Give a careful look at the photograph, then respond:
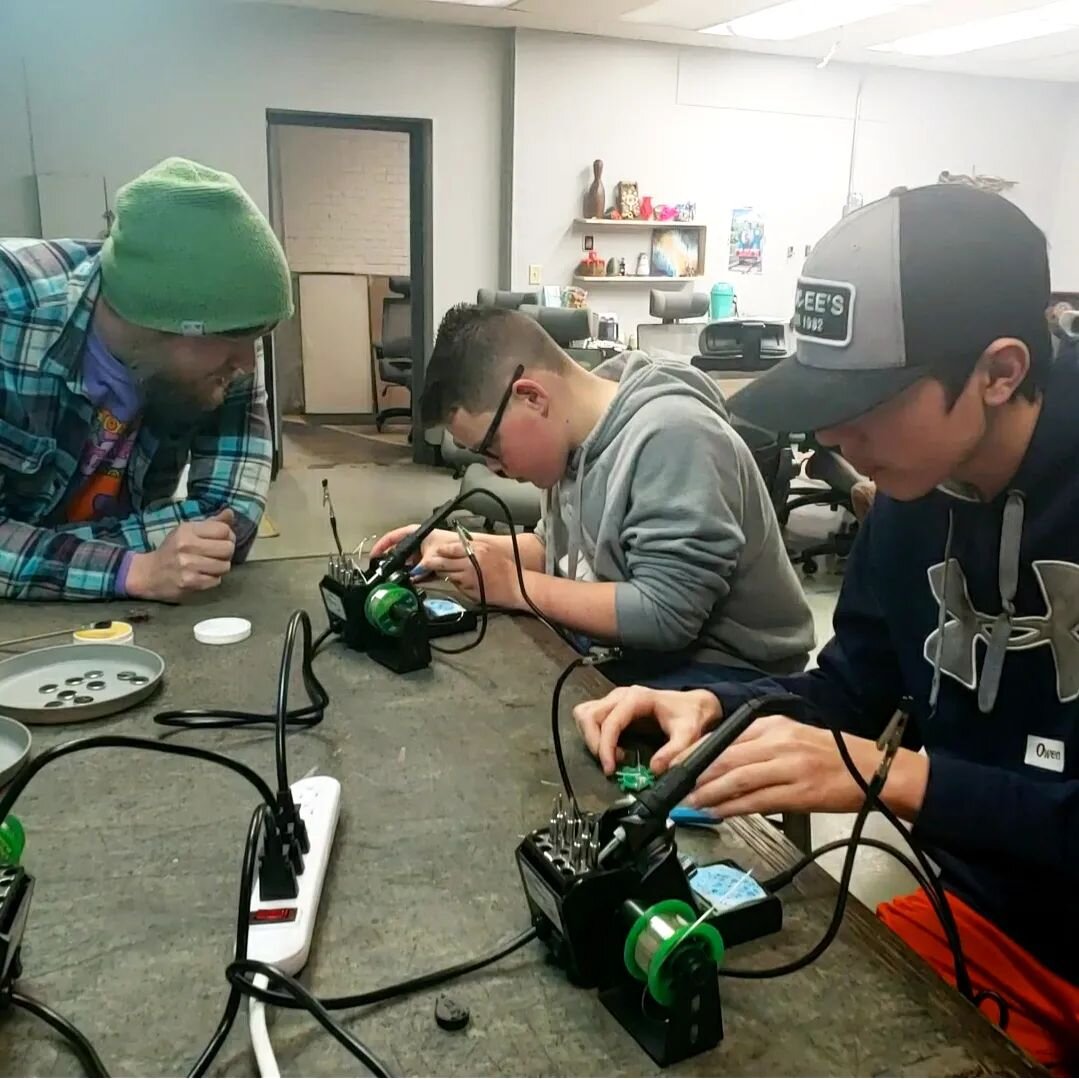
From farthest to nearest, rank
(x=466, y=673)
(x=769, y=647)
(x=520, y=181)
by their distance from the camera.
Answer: (x=520, y=181) < (x=769, y=647) < (x=466, y=673)

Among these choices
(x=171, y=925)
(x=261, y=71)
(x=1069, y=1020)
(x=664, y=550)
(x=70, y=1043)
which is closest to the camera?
(x=70, y=1043)

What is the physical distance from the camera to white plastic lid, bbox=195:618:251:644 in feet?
4.22

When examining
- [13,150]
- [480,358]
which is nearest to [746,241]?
[13,150]

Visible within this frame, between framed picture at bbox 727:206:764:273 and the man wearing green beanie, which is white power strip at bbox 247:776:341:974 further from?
framed picture at bbox 727:206:764:273

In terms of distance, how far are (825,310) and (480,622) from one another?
693mm

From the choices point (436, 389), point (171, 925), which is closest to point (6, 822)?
point (171, 925)

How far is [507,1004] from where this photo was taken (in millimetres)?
667

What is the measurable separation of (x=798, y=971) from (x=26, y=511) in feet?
4.30

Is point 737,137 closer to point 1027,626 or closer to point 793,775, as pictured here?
point 1027,626

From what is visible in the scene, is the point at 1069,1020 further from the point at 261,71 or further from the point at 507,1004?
the point at 261,71

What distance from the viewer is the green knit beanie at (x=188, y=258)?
1.30 meters

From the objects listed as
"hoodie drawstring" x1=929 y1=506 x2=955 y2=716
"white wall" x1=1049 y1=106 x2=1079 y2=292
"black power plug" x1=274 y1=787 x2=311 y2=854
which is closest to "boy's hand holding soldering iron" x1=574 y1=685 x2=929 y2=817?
"hoodie drawstring" x1=929 y1=506 x2=955 y2=716

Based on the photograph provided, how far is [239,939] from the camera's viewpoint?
683 millimetres

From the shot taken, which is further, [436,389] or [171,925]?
[436,389]
